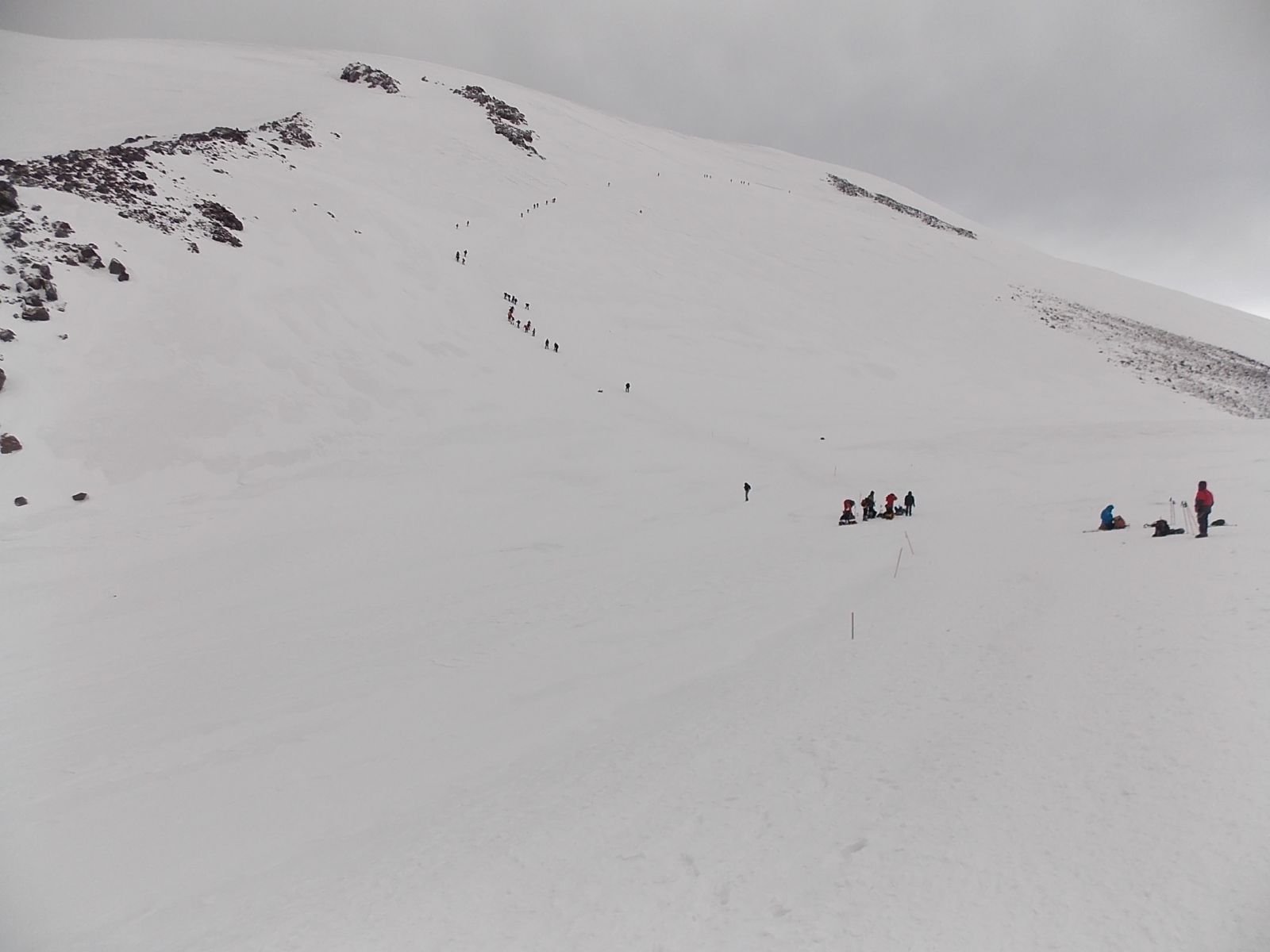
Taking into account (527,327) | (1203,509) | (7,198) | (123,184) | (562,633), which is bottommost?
(562,633)

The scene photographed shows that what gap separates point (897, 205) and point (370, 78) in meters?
59.7

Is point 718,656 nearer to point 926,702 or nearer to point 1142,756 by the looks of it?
point 926,702

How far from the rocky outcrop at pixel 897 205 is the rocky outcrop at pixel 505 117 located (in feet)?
131

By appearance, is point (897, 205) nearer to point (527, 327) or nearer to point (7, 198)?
point (527, 327)

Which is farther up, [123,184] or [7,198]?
[123,184]

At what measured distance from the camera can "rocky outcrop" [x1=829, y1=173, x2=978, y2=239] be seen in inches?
2817

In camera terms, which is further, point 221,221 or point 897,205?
point 897,205

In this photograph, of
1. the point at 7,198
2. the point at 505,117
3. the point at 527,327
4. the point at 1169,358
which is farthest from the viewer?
the point at 505,117

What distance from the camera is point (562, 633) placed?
31.4ft

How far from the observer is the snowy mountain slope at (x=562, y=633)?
439 centimetres

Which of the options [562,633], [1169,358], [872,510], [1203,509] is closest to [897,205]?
[1169,358]

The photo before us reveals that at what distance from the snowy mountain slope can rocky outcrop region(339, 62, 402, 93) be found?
34.5 metres

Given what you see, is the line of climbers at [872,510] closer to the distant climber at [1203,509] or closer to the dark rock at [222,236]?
the distant climber at [1203,509]

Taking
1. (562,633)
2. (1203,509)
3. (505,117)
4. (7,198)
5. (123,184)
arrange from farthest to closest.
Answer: (505,117), (123,184), (7,198), (1203,509), (562,633)
